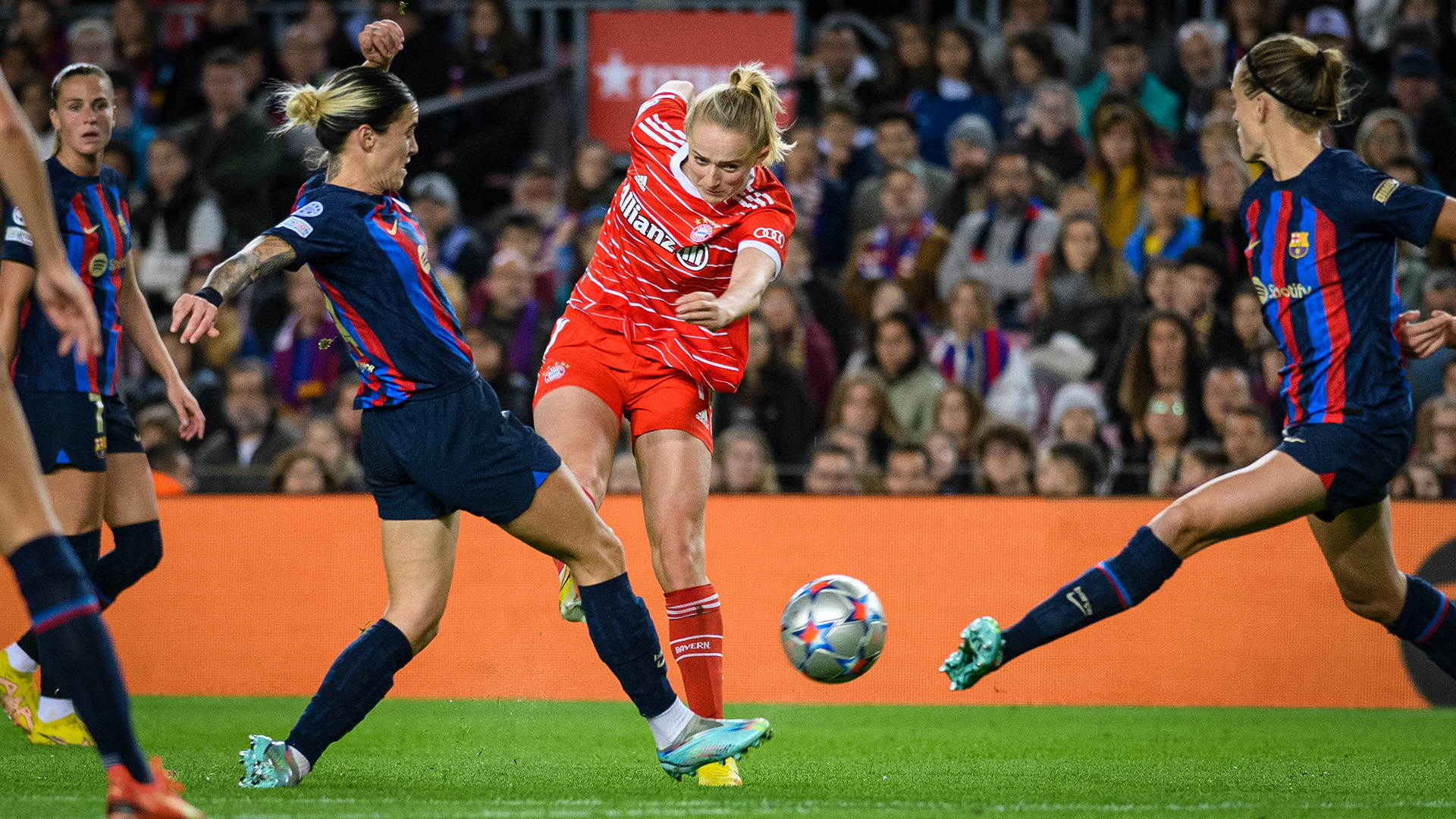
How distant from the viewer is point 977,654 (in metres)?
4.59

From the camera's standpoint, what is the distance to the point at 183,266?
11375 millimetres

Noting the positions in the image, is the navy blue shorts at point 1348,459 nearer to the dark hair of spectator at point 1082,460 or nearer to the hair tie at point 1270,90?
the hair tie at point 1270,90

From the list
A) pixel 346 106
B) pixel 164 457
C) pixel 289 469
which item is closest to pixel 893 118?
pixel 289 469

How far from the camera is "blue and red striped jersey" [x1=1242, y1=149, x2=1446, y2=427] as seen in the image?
4.70 meters

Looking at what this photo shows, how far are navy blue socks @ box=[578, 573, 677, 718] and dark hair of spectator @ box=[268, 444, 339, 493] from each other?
15.7ft

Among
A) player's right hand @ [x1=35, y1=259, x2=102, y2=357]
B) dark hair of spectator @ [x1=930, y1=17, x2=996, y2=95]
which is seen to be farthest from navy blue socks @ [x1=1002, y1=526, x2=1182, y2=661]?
dark hair of spectator @ [x1=930, y1=17, x2=996, y2=95]

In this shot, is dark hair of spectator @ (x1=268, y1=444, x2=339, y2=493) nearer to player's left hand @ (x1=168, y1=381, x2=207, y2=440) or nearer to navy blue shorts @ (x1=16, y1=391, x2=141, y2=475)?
navy blue shorts @ (x1=16, y1=391, x2=141, y2=475)

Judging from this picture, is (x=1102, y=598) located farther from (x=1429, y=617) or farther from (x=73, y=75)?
(x=73, y=75)

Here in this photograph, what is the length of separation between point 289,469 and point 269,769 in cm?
473

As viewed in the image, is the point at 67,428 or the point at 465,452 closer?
the point at 465,452

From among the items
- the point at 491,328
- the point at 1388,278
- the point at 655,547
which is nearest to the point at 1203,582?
the point at 1388,278

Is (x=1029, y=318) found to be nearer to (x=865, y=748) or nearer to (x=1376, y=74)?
(x=1376, y=74)

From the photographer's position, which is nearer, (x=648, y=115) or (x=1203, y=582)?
(x=648, y=115)

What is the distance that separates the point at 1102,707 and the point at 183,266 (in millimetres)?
7418
